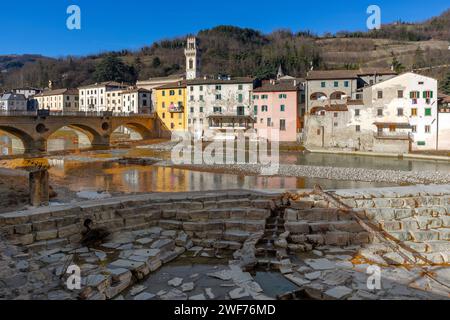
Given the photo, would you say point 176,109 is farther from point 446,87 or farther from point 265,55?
point 265,55

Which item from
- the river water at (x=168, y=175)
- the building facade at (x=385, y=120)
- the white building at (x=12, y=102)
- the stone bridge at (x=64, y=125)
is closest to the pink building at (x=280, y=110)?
the building facade at (x=385, y=120)

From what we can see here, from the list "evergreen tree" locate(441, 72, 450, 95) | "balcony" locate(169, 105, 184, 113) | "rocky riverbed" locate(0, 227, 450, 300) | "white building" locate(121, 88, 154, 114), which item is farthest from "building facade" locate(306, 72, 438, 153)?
"rocky riverbed" locate(0, 227, 450, 300)

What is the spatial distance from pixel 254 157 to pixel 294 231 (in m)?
33.8

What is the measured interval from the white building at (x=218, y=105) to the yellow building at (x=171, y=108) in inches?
60.7

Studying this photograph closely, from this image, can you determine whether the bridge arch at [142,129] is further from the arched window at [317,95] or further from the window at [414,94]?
the window at [414,94]

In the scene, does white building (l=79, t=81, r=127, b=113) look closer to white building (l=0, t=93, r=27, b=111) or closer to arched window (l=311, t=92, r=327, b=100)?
white building (l=0, t=93, r=27, b=111)

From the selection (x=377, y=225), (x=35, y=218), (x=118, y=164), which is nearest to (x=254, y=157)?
(x=118, y=164)

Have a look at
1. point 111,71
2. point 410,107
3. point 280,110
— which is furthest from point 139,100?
point 410,107

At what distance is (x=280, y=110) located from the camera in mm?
60312

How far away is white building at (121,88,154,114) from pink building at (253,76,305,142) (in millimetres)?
31947

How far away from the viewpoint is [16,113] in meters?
48.2

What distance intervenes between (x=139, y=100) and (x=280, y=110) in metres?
37.0
